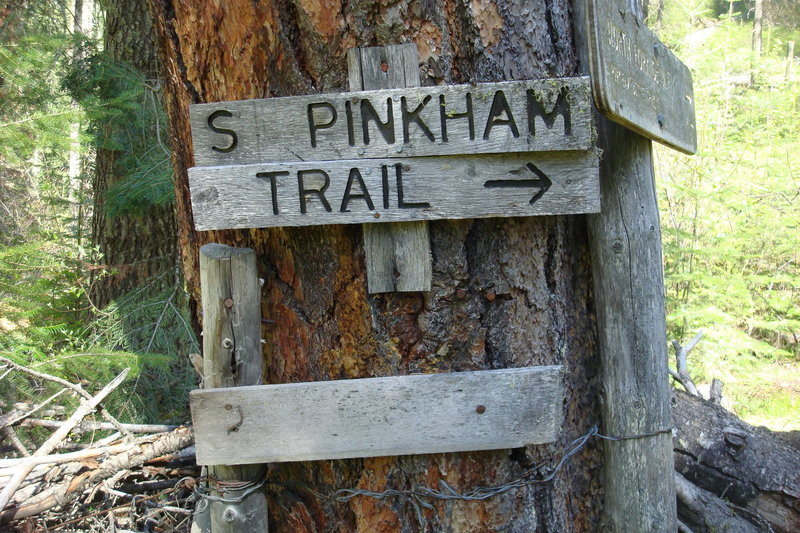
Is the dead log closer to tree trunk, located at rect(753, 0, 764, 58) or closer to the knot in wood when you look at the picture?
the knot in wood

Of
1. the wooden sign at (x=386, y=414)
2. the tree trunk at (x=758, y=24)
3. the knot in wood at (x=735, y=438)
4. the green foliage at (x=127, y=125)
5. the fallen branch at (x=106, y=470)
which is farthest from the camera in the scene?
the tree trunk at (x=758, y=24)

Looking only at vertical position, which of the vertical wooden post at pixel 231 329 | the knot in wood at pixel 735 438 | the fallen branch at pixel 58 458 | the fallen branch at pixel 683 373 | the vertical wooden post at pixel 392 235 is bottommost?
the knot in wood at pixel 735 438

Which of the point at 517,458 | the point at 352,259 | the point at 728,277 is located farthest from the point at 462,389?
the point at 728,277

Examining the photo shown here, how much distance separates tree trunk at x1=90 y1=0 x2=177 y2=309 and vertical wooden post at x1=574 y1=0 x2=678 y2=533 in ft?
14.4

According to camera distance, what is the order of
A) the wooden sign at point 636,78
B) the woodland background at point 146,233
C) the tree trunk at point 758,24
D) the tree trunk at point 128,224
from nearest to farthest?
the wooden sign at point 636,78 < the woodland background at point 146,233 < the tree trunk at point 128,224 < the tree trunk at point 758,24

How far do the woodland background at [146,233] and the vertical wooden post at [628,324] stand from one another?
250 centimetres

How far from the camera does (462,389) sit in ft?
6.03

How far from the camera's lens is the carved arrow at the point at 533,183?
1.81 m

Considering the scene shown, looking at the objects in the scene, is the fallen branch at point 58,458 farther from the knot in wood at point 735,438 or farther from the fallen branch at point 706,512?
the knot in wood at point 735,438

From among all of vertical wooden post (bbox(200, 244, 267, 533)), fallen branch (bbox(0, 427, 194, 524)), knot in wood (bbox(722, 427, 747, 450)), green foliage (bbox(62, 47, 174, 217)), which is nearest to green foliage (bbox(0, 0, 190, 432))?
green foliage (bbox(62, 47, 174, 217))

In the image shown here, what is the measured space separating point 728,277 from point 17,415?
7.32m

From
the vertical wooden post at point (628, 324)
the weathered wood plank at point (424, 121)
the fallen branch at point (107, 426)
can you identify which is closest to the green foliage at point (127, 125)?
the fallen branch at point (107, 426)

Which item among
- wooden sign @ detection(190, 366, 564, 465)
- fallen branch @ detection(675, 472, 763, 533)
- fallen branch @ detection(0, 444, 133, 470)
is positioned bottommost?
fallen branch @ detection(675, 472, 763, 533)

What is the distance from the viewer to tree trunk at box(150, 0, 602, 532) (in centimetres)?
186
